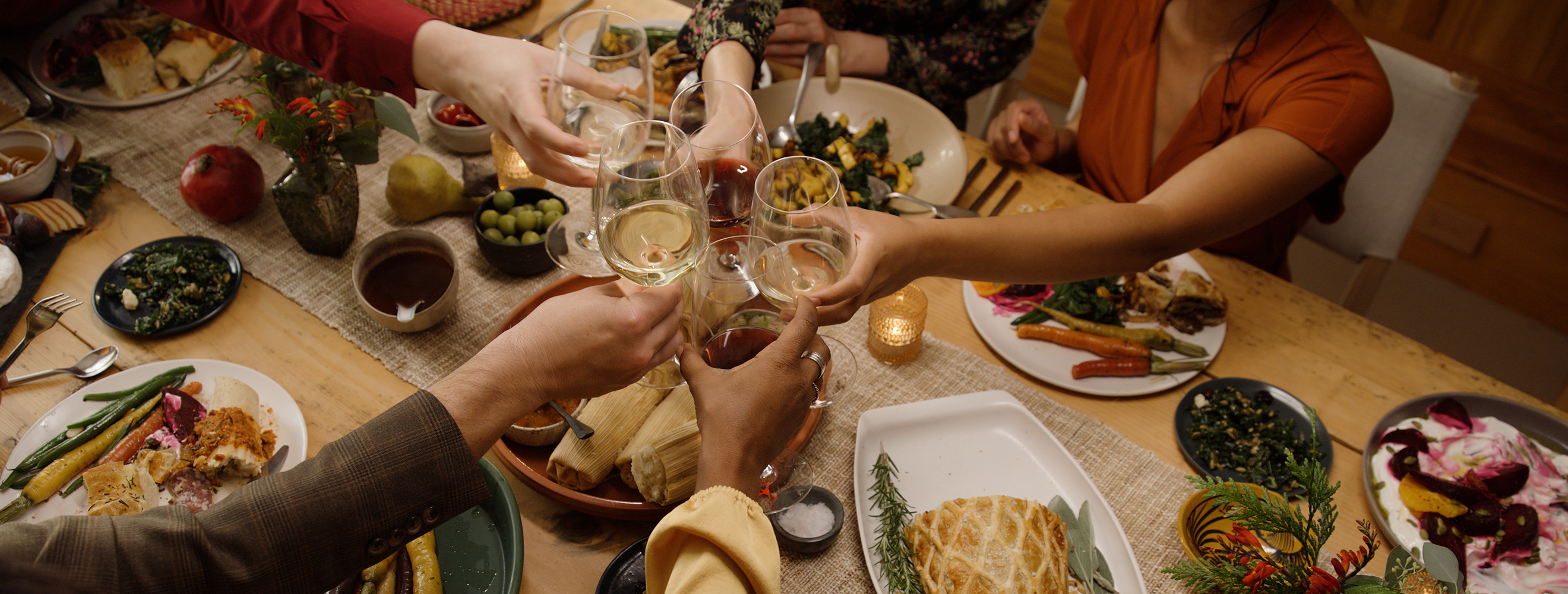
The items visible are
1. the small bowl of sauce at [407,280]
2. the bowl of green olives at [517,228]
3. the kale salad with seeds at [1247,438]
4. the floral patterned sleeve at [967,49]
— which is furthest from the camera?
the floral patterned sleeve at [967,49]

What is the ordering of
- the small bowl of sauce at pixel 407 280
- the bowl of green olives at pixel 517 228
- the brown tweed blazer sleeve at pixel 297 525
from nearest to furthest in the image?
the brown tweed blazer sleeve at pixel 297 525 → the small bowl of sauce at pixel 407 280 → the bowl of green olives at pixel 517 228

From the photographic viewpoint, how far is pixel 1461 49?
Answer: 10.8 ft

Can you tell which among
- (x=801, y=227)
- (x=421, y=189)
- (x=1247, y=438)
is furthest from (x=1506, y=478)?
(x=421, y=189)

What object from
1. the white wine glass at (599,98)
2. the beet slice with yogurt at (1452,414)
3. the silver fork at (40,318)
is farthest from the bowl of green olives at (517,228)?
the beet slice with yogurt at (1452,414)

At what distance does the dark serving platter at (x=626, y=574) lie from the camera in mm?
1059

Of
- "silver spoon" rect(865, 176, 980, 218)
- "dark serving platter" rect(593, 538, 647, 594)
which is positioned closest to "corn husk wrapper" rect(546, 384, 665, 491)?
"dark serving platter" rect(593, 538, 647, 594)

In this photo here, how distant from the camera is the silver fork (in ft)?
4.40

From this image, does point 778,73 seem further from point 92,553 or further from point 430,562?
point 92,553

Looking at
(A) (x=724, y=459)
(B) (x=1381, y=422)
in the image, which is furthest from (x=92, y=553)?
(B) (x=1381, y=422)

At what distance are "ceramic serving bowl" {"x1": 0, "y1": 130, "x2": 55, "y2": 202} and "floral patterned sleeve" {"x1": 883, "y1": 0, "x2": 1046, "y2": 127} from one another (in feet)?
6.66

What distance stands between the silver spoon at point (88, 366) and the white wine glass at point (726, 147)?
111 centimetres

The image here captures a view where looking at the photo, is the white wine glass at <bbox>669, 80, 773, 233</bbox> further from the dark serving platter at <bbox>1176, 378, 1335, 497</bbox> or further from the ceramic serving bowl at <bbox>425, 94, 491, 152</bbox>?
the dark serving platter at <bbox>1176, 378, 1335, 497</bbox>

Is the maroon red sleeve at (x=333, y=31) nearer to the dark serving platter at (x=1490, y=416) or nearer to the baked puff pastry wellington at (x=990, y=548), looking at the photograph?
the baked puff pastry wellington at (x=990, y=548)

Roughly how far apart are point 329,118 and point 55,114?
1.10m
